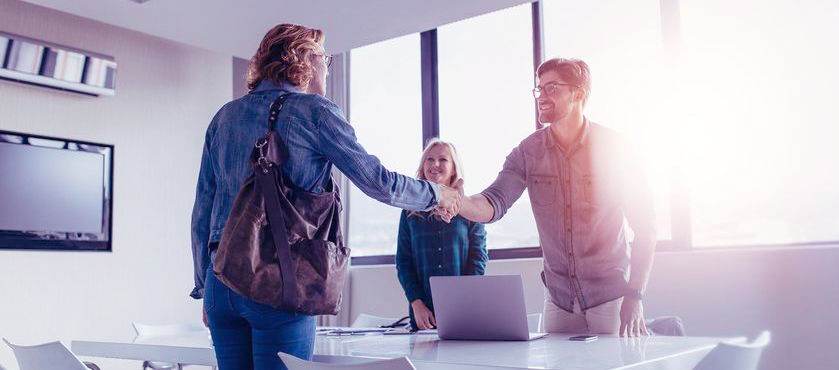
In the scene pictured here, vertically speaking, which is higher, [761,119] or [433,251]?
[761,119]

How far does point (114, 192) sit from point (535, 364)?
4.05 meters

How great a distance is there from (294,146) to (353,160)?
0.45 feet

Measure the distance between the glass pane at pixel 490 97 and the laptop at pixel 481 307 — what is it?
2757 millimetres

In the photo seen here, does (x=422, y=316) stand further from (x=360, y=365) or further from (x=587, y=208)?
(x=360, y=365)

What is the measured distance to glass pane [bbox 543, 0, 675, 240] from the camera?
4.23m

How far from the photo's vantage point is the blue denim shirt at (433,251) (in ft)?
10.6

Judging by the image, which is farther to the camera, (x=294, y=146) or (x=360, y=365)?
(x=294, y=146)

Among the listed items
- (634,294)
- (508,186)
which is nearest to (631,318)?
(634,294)

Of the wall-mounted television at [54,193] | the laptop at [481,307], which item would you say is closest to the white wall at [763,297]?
the laptop at [481,307]

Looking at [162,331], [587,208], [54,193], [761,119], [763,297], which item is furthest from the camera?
[54,193]

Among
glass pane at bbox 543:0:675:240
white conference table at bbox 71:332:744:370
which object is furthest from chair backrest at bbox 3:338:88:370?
glass pane at bbox 543:0:675:240

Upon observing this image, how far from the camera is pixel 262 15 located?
4.40 meters

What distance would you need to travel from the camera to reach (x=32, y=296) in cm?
435

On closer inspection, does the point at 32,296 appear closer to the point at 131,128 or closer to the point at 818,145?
the point at 131,128
